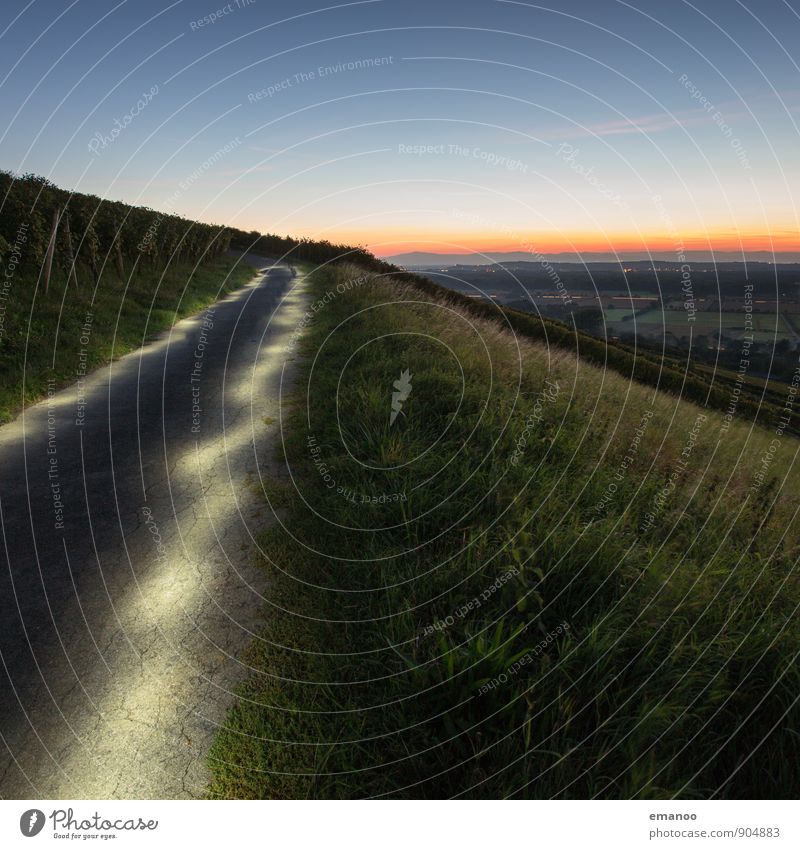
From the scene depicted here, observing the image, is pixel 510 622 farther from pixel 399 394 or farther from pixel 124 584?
pixel 399 394

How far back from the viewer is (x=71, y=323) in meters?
12.7

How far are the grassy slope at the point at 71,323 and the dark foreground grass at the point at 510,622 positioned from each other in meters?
5.95

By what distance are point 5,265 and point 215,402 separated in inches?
444

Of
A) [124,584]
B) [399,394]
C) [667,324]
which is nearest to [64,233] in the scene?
[399,394]

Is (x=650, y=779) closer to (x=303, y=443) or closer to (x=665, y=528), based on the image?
(x=665, y=528)

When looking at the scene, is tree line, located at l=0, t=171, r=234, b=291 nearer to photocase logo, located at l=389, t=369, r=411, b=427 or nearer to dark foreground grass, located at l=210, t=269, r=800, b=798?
photocase logo, located at l=389, t=369, r=411, b=427

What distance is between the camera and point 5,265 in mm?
14828

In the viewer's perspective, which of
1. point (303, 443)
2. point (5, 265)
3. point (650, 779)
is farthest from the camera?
point (5, 265)

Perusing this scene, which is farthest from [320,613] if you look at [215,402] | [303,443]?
[215,402]

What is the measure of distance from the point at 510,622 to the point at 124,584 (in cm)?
374
